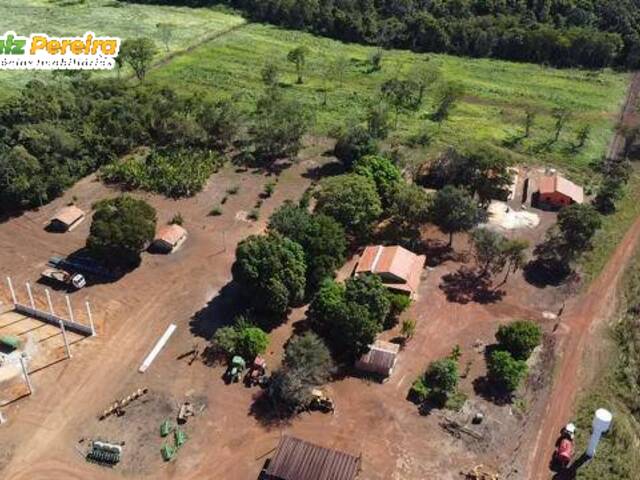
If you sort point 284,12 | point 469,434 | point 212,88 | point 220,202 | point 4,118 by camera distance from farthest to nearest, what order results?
point 284,12 → point 212,88 → point 4,118 → point 220,202 → point 469,434

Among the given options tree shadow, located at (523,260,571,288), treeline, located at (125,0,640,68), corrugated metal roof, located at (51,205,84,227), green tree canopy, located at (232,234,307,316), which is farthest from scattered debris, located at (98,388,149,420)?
treeline, located at (125,0,640,68)

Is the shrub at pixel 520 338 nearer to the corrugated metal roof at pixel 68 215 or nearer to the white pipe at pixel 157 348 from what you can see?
the white pipe at pixel 157 348

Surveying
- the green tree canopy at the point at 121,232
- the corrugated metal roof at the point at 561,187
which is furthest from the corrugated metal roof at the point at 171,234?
the corrugated metal roof at the point at 561,187

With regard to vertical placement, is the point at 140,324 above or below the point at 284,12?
below

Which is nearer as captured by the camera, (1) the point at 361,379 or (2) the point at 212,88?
(1) the point at 361,379

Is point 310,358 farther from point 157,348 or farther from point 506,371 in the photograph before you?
point 506,371

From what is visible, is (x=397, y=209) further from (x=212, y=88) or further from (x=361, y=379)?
(x=212, y=88)

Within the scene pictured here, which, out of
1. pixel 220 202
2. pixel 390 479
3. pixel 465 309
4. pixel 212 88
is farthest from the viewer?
pixel 212 88

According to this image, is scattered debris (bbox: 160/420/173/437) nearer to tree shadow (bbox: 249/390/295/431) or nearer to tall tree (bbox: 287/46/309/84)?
tree shadow (bbox: 249/390/295/431)

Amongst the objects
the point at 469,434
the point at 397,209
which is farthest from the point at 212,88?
the point at 469,434
